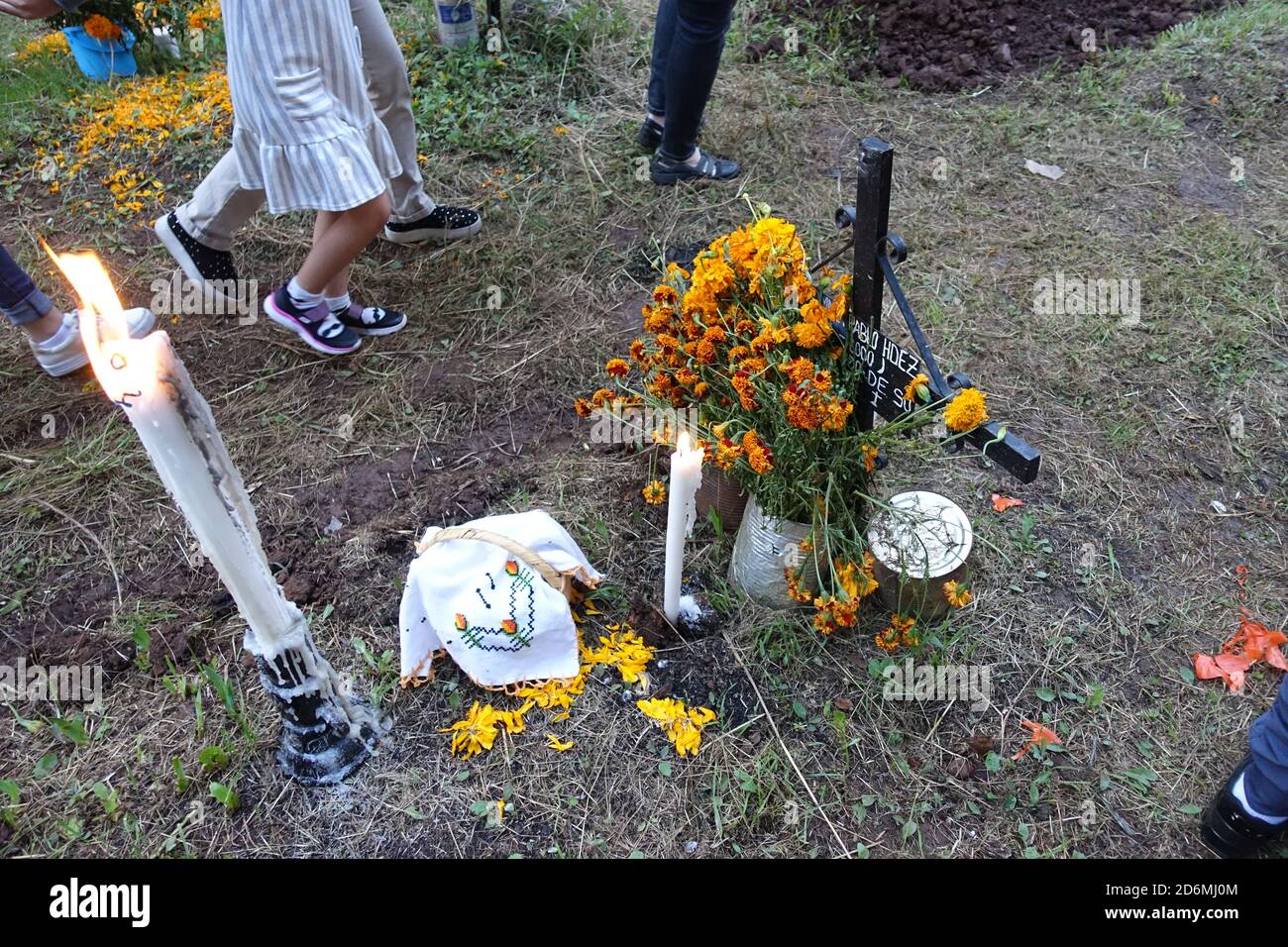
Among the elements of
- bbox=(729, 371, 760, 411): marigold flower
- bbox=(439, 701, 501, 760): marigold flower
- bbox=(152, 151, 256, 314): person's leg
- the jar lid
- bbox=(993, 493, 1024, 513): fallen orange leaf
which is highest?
bbox=(729, 371, 760, 411): marigold flower

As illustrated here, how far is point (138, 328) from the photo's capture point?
285 cm

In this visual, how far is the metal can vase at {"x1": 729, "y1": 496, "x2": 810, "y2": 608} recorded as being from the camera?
199cm

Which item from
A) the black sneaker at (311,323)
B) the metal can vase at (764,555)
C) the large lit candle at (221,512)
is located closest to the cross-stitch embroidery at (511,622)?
the large lit candle at (221,512)

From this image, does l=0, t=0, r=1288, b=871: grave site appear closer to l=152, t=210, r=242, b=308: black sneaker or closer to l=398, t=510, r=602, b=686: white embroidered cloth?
l=398, t=510, r=602, b=686: white embroidered cloth

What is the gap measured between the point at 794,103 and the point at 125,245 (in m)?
3.01

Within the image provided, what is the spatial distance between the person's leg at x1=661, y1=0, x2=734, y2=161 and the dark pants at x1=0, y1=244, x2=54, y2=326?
2311mm

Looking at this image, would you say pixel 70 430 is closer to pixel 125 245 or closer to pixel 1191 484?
pixel 125 245

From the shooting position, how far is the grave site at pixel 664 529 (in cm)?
177

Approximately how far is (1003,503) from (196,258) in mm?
2691

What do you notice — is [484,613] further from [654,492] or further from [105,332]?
[105,332]

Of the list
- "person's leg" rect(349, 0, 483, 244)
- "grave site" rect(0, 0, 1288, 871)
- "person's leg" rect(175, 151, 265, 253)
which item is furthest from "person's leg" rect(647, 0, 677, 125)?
"person's leg" rect(175, 151, 265, 253)

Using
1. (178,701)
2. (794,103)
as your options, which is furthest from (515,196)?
(178,701)

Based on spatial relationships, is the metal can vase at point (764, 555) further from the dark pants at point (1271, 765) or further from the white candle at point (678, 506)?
the dark pants at point (1271, 765)

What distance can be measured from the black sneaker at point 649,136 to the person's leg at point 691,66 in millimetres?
213
